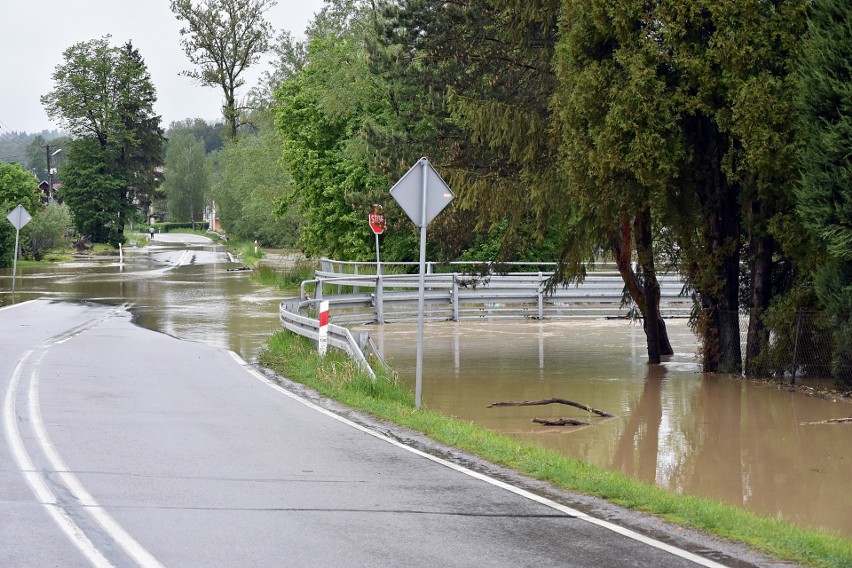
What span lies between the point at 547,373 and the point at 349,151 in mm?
22173

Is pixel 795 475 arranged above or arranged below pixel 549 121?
below

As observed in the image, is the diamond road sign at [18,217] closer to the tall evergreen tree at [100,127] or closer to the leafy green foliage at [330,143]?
the leafy green foliage at [330,143]

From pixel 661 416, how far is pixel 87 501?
924 cm

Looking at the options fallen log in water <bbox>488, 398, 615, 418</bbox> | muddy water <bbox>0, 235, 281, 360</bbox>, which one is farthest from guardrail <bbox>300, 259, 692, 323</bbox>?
fallen log in water <bbox>488, 398, 615, 418</bbox>

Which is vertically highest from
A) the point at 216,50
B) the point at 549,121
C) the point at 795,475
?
the point at 216,50

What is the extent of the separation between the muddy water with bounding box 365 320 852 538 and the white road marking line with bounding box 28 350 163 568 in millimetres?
5512

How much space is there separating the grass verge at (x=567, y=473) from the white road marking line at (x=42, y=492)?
4.25 metres

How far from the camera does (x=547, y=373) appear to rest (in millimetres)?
20500

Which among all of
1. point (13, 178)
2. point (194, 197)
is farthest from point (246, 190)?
point (194, 197)

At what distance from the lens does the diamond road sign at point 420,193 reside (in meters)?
14.3

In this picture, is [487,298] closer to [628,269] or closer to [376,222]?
[376,222]

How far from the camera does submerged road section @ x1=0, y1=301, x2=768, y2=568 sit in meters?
7.26

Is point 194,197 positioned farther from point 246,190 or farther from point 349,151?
point 349,151

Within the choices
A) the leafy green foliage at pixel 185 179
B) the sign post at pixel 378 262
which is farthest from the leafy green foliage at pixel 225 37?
the leafy green foliage at pixel 185 179
